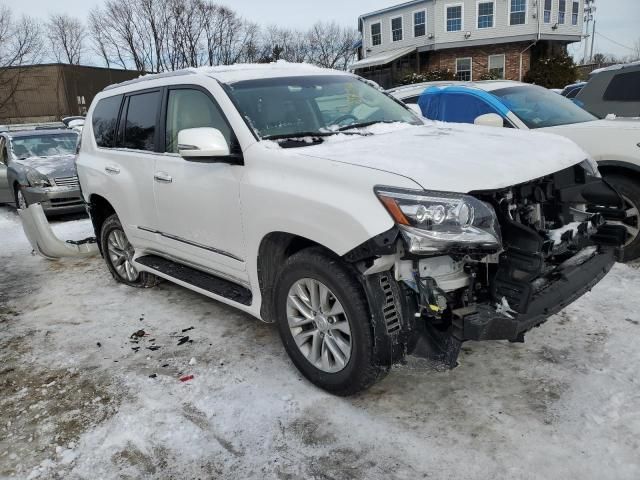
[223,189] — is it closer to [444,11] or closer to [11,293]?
[11,293]

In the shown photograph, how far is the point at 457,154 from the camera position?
2.97 meters

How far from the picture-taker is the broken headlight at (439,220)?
258cm

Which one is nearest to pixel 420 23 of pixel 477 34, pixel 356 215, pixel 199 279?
pixel 477 34

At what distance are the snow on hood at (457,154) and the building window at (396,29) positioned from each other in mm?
33431

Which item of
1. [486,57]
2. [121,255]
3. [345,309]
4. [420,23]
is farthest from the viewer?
[420,23]

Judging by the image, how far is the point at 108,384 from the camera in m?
3.60

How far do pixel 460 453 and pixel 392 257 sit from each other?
41.1 inches

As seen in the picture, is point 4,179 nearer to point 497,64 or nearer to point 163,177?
point 163,177

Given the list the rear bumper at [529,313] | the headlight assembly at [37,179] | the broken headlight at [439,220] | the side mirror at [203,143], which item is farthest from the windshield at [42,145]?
the rear bumper at [529,313]

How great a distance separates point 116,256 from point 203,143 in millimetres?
2743

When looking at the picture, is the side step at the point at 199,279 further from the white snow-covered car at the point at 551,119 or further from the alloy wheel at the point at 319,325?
the white snow-covered car at the point at 551,119

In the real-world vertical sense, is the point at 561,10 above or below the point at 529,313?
above

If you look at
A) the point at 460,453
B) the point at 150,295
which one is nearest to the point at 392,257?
the point at 460,453

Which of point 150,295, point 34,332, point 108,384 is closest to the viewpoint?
point 108,384
